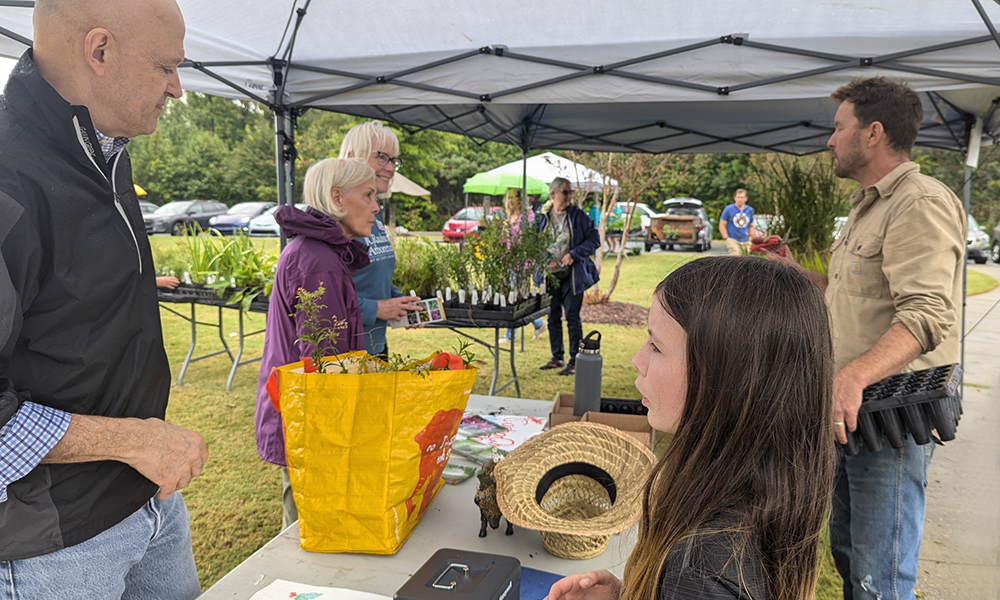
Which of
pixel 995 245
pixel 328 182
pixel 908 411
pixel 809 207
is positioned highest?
pixel 328 182

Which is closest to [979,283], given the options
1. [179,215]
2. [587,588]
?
[587,588]

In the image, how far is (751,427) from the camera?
867 mm

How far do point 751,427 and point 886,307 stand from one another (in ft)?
4.50

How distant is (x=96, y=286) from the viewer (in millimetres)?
1093

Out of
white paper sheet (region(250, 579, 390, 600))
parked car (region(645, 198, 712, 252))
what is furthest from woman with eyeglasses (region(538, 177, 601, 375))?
parked car (region(645, 198, 712, 252))

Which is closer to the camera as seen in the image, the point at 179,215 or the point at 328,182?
the point at 328,182

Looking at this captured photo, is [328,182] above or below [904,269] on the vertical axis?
above

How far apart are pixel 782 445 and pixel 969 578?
2.79 m

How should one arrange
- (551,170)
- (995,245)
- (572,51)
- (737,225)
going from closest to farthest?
(572,51) → (737,225) → (551,170) → (995,245)

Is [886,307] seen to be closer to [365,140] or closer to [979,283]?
[365,140]

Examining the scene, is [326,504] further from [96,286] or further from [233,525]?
[233,525]

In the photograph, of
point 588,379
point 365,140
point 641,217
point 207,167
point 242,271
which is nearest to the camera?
point 588,379

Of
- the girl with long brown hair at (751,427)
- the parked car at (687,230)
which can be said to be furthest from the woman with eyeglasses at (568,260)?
the parked car at (687,230)

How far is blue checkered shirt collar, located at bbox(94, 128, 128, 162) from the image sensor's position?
3.89 ft
